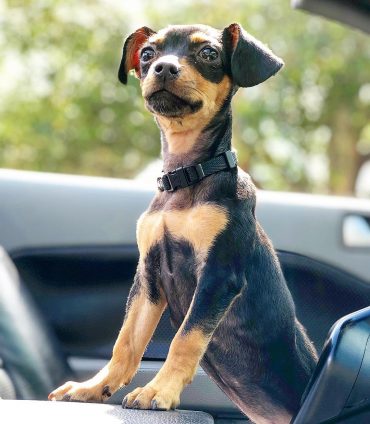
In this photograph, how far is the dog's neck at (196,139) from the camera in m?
1.31

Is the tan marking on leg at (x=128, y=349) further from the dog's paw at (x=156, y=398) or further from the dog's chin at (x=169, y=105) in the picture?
the dog's chin at (x=169, y=105)

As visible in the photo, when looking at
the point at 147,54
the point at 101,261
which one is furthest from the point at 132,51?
the point at 101,261

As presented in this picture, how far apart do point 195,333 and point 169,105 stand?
29 centimetres

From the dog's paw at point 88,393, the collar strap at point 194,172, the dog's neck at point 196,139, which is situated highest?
the dog's neck at point 196,139

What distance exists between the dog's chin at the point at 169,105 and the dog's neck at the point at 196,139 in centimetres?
4

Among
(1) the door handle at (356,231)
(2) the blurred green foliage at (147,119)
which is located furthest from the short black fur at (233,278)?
(2) the blurred green foliage at (147,119)

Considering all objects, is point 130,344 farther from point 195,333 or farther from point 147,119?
point 147,119

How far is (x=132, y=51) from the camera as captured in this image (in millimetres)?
1367

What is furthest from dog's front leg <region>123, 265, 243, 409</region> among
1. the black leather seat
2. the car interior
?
the car interior

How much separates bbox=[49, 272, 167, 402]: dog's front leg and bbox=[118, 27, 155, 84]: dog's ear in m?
0.29

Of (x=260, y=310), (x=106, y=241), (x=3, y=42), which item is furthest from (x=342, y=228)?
(x=3, y=42)

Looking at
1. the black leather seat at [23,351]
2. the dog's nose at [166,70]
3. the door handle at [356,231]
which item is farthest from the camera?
the door handle at [356,231]

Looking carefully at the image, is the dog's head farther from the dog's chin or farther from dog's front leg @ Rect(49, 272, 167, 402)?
dog's front leg @ Rect(49, 272, 167, 402)

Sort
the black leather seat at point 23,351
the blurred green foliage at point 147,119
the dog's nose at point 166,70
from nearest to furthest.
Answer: the dog's nose at point 166,70 < the black leather seat at point 23,351 < the blurred green foliage at point 147,119
